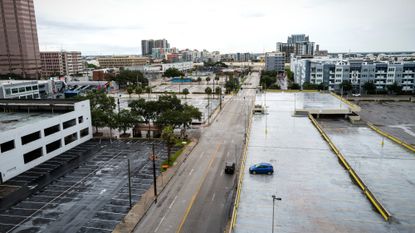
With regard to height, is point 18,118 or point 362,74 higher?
point 362,74

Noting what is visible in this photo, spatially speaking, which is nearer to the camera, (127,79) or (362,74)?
(362,74)

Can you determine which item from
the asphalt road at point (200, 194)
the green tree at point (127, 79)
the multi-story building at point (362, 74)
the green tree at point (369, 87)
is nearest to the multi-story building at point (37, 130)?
the asphalt road at point (200, 194)

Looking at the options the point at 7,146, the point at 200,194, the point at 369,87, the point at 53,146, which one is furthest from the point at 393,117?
the point at 7,146

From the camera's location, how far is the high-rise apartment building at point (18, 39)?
15425 centimetres

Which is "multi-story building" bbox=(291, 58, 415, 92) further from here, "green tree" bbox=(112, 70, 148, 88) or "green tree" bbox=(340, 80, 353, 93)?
"green tree" bbox=(112, 70, 148, 88)

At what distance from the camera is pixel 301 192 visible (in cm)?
2639

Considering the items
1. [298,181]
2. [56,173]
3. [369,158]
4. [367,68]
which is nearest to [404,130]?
[369,158]

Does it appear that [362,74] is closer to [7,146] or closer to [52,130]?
[52,130]

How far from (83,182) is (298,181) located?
28269 millimetres

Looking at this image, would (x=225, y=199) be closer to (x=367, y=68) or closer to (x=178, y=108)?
(x=178, y=108)

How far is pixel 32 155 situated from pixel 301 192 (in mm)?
40790

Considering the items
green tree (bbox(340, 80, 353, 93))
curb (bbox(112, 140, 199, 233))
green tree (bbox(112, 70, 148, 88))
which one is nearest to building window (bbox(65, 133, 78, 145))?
curb (bbox(112, 140, 199, 233))

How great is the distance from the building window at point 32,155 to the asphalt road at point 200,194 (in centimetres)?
Result: 2343

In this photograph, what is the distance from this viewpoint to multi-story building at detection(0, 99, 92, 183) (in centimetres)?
4119
